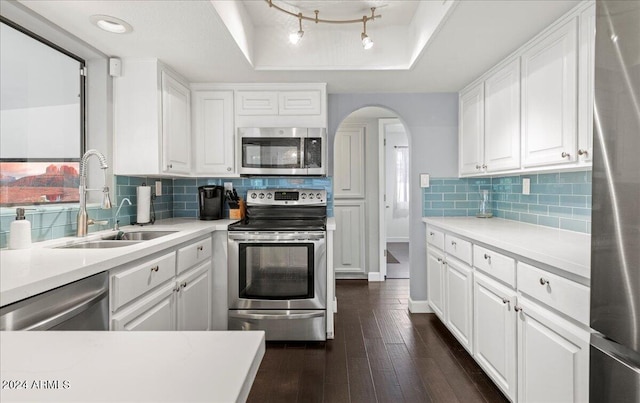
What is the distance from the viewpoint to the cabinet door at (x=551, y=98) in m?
1.76

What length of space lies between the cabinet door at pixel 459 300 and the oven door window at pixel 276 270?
3.37ft

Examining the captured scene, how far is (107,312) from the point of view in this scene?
4.65 ft

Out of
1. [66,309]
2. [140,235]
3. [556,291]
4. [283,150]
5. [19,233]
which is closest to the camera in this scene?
[66,309]

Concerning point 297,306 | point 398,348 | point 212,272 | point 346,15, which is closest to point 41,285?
point 212,272

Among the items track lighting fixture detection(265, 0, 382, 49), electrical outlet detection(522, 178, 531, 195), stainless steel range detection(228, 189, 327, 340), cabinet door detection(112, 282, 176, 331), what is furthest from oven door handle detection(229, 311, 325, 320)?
track lighting fixture detection(265, 0, 382, 49)

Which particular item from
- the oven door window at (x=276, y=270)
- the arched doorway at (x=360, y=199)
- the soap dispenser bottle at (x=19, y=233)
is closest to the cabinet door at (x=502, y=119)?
the oven door window at (x=276, y=270)

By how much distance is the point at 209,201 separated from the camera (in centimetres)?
305

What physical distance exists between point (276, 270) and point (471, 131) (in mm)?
1998

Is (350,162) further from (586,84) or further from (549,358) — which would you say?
(549,358)

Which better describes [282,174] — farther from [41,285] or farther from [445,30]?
[41,285]

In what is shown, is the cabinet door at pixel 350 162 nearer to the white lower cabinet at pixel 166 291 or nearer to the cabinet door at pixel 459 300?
the cabinet door at pixel 459 300

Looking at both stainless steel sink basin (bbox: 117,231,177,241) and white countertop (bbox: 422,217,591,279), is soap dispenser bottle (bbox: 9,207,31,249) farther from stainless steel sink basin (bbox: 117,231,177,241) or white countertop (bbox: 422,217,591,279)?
white countertop (bbox: 422,217,591,279)

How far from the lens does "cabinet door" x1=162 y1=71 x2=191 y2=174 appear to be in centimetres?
256

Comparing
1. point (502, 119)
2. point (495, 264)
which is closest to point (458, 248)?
point (495, 264)
